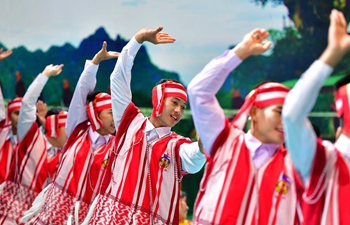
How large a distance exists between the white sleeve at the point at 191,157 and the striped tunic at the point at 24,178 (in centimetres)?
176

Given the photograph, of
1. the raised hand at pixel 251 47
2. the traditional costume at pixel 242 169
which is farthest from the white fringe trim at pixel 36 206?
the raised hand at pixel 251 47

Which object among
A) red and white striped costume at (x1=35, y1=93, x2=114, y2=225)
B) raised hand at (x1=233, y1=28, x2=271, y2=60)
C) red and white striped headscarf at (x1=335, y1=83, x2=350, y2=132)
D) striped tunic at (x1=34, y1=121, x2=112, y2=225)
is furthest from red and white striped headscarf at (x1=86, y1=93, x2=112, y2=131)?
red and white striped headscarf at (x1=335, y1=83, x2=350, y2=132)

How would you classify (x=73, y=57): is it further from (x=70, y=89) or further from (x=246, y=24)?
(x=246, y=24)

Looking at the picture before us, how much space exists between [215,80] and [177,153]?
1.00 meters

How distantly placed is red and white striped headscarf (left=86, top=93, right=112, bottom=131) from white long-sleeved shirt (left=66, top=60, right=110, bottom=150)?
0.24 feet

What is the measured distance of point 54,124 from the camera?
5.28 meters

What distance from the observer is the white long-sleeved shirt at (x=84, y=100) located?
4.45 m

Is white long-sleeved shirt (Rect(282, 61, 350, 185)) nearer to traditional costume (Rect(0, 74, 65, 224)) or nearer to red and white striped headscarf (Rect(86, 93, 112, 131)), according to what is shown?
red and white striped headscarf (Rect(86, 93, 112, 131))

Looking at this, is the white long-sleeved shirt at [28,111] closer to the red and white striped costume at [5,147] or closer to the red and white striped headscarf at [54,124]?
the red and white striped costume at [5,147]

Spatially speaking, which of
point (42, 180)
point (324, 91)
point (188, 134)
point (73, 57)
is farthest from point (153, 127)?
point (73, 57)

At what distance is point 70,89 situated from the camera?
7695 mm

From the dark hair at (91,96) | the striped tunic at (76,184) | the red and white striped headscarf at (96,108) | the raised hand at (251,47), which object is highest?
the raised hand at (251,47)

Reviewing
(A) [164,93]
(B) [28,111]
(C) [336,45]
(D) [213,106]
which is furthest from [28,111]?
(C) [336,45]

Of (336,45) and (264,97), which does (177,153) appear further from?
(336,45)
